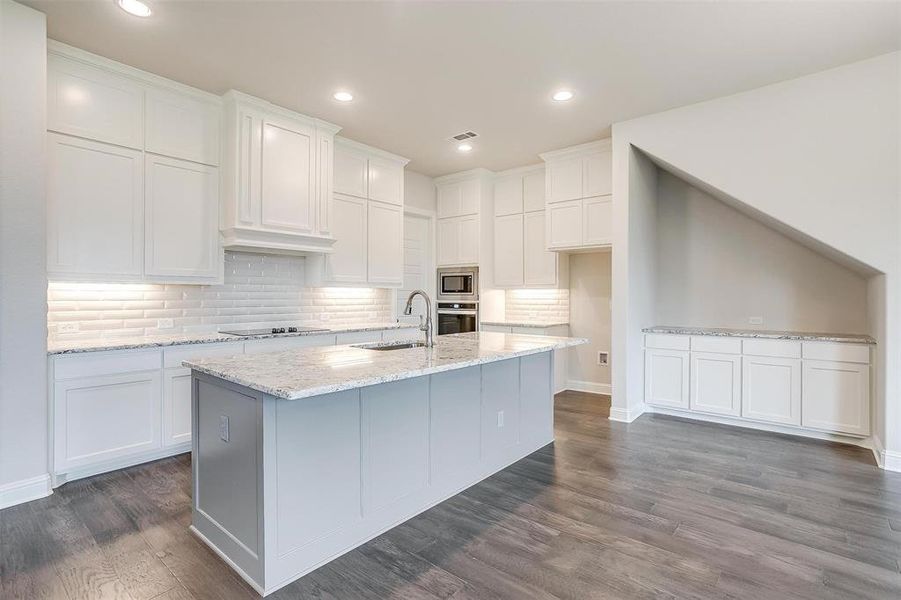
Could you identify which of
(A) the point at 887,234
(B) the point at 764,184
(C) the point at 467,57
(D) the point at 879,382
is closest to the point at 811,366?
(D) the point at 879,382

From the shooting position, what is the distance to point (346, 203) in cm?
489

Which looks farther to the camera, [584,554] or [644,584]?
[584,554]

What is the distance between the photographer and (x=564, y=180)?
5203 millimetres

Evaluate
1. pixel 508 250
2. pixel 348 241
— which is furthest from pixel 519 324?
pixel 348 241

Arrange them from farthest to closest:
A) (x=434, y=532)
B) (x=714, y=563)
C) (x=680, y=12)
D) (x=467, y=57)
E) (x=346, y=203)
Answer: (x=346, y=203) < (x=467, y=57) < (x=680, y=12) < (x=434, y=532) < (x=714, y=563)

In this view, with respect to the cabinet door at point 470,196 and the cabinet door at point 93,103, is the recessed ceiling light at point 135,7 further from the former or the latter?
the cabinet door at point 470,196

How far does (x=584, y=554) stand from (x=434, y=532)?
2.46 feet

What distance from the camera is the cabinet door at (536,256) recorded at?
5613 mm

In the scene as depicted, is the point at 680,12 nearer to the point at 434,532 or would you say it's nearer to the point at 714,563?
the point at 714,563

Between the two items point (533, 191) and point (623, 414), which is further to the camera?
point (533, 191)

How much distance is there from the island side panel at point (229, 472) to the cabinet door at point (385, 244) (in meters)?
3.01

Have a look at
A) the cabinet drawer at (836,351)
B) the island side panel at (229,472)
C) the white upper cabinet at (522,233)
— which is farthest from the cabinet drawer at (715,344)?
the island side panel at (229,472)

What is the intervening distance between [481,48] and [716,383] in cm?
359

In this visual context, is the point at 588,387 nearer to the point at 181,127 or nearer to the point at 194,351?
the point at 194,351
